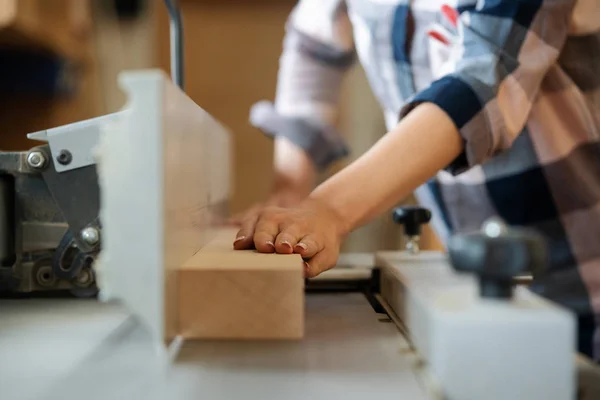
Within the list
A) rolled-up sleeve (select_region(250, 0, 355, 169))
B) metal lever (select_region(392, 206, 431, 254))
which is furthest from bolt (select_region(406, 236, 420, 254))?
rolled-up sleeve (select_region(250, 0, 355, 169))

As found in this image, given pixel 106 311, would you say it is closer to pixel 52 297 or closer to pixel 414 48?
pixel 52 297

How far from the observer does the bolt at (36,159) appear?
0.53 m

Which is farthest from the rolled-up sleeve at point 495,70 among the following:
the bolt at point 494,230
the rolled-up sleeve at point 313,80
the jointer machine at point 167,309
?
the rolled-up sleeve at point 313,80

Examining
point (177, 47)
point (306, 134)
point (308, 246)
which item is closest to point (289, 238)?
point (308, 246)

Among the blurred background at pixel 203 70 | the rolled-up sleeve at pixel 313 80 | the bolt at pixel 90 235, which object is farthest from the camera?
the blurred background at pixel 203 70

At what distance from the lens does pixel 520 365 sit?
31 centimetres

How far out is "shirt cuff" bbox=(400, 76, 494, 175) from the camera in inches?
22.8

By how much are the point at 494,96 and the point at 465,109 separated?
1.6 inches

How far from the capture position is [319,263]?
528 mm

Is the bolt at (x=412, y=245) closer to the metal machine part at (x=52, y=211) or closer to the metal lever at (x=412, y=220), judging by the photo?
the metal lever at (x=412, y=220)

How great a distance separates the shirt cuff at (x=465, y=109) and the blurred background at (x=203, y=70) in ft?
3.80

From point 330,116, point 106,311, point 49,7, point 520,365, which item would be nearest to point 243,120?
point 49,7

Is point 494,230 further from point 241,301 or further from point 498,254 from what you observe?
point 241,301

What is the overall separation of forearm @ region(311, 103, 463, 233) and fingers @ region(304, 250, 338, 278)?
5 centimetres
